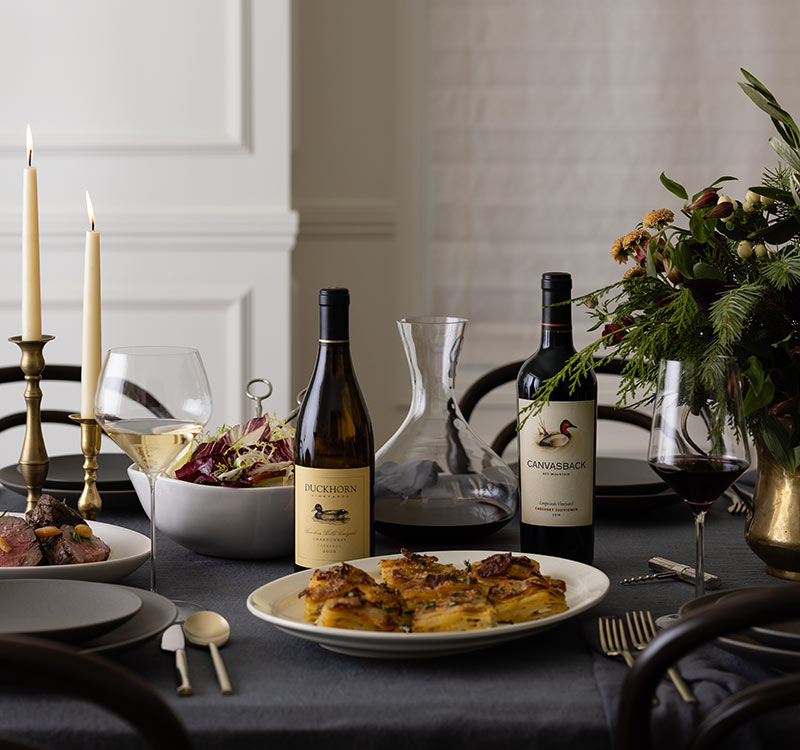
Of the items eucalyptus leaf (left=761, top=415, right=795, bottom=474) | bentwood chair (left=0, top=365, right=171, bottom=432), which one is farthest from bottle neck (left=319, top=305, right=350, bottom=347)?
bentwood chair (left=0, top=365, right=171, bottom=432)

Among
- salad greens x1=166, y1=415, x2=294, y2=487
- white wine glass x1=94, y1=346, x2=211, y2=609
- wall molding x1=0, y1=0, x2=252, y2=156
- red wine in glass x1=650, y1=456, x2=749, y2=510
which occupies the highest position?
wall molding x1=0, y1=0, x2=252, y2=156

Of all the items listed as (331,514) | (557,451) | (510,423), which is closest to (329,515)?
(331,514)

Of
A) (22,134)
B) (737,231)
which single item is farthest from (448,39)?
(737,231)

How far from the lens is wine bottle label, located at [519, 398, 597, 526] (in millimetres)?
1066

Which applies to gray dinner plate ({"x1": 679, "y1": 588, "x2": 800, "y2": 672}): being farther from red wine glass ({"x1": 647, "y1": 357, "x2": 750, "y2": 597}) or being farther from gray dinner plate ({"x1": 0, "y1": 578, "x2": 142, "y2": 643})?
gray dinner plate ({"x1": 0, "y1": 578, "x2": 142, "y2": 643})

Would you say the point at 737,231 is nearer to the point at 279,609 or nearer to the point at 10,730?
the point at 279,609

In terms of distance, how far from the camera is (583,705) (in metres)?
0.76

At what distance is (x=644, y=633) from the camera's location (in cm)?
90

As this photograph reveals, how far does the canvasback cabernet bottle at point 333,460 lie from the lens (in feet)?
3.37

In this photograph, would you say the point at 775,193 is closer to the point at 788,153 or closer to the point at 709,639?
the point at 788,153

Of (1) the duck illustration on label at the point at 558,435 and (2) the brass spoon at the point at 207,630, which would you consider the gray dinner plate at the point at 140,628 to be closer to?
(2) the brass spoon at the point at 207,630

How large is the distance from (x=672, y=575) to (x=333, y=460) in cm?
38

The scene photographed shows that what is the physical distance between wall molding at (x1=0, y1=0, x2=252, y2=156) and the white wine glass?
78.5 inches

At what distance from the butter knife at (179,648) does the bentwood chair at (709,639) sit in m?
0.32
